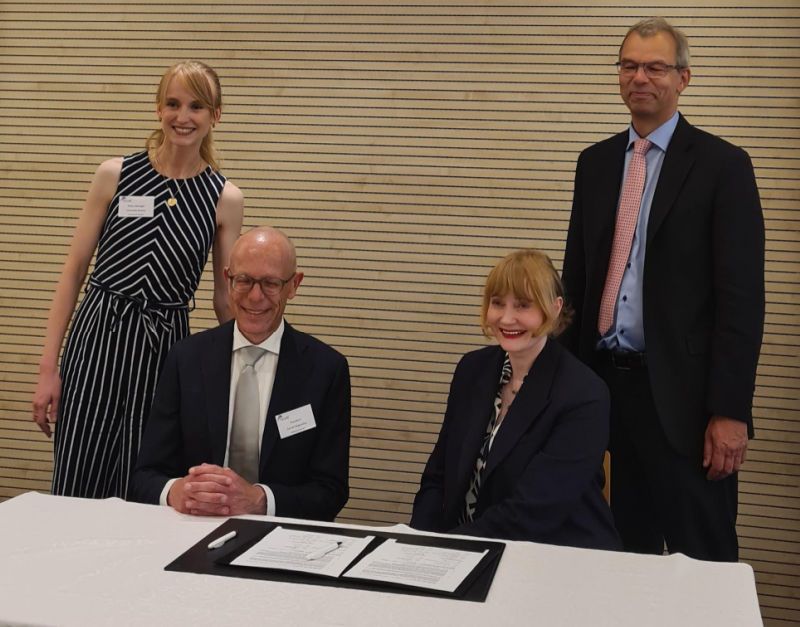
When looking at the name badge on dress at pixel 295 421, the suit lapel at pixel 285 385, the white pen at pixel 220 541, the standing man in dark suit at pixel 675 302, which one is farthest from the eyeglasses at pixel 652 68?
the white pen at pixel 220 541

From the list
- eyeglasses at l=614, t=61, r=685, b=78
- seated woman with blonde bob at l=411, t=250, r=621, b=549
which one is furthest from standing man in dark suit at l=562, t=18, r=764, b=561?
seated woman with blonde bob at l=411, t=250, r=621, b=549

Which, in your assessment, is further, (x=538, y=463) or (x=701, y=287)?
(x=701, y=287)

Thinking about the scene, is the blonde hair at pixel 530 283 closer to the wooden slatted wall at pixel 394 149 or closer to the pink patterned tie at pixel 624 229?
the pink patterned tie at pixel 624 229

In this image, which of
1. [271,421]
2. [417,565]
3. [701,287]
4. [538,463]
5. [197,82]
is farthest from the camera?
[197,82]

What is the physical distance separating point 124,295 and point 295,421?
2.56 ft

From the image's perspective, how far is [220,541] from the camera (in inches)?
72.9

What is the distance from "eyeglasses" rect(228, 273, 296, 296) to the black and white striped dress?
41 centimetres

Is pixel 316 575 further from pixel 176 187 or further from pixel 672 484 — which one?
pixel 176 187

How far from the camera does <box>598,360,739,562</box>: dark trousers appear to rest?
2756 mm

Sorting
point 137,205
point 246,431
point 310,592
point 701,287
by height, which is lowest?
point 310,592

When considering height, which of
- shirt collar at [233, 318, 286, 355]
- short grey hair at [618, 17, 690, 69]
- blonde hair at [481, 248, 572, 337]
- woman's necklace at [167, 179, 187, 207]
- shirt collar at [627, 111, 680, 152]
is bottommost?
shirt collar at [233, 318, 286, 355]

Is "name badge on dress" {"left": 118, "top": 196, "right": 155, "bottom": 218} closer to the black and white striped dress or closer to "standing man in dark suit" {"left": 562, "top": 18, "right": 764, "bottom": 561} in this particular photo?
the black and white striped dress

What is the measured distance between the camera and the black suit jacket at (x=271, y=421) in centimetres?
250

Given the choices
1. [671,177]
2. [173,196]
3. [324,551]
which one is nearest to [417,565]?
[324,551]
